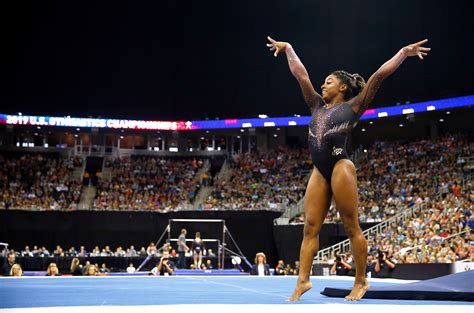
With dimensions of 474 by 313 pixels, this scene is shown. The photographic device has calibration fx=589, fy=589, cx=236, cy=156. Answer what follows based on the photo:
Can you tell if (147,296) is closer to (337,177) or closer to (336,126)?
(337,177)

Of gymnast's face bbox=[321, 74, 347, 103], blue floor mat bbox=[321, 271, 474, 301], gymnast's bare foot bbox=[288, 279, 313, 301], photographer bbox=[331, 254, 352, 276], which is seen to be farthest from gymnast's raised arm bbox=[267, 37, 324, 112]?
photographer bbox=[331, 254, 352, 276]

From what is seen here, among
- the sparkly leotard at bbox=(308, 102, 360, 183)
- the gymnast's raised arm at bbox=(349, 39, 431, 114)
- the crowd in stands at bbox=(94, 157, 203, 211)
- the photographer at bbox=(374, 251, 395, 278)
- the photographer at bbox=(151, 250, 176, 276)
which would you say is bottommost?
the photographer at bbox=(151, 250, 176, 276)

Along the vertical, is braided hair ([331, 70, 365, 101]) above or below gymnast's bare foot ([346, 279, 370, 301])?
above

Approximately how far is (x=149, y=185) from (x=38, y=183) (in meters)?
6.25

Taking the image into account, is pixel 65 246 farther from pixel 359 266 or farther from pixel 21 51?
pixel 359 266

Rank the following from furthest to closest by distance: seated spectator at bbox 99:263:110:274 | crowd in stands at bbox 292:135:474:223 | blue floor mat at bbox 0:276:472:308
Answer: crowd in stands at bbox 292:135:474:223 → seated spectator at bbox 99:263:110:274 → blue floor mat at bbox 0:276:472:308

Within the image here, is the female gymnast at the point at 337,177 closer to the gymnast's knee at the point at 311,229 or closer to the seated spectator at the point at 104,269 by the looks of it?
the gymnast's knee at the point at 311,229

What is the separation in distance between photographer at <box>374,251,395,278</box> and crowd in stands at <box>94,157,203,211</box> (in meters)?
19.4

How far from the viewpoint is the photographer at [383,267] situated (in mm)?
12898

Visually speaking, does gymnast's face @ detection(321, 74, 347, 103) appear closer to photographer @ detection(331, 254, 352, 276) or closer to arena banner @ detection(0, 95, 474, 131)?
photographer @ detection(331, 254, 352, 276)

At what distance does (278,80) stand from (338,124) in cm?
2991

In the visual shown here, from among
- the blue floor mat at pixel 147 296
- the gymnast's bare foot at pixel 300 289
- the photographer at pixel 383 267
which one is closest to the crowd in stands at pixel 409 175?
the photographer at pixel 383 267

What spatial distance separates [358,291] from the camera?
4.57 m

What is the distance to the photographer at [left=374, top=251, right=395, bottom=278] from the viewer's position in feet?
42.3
